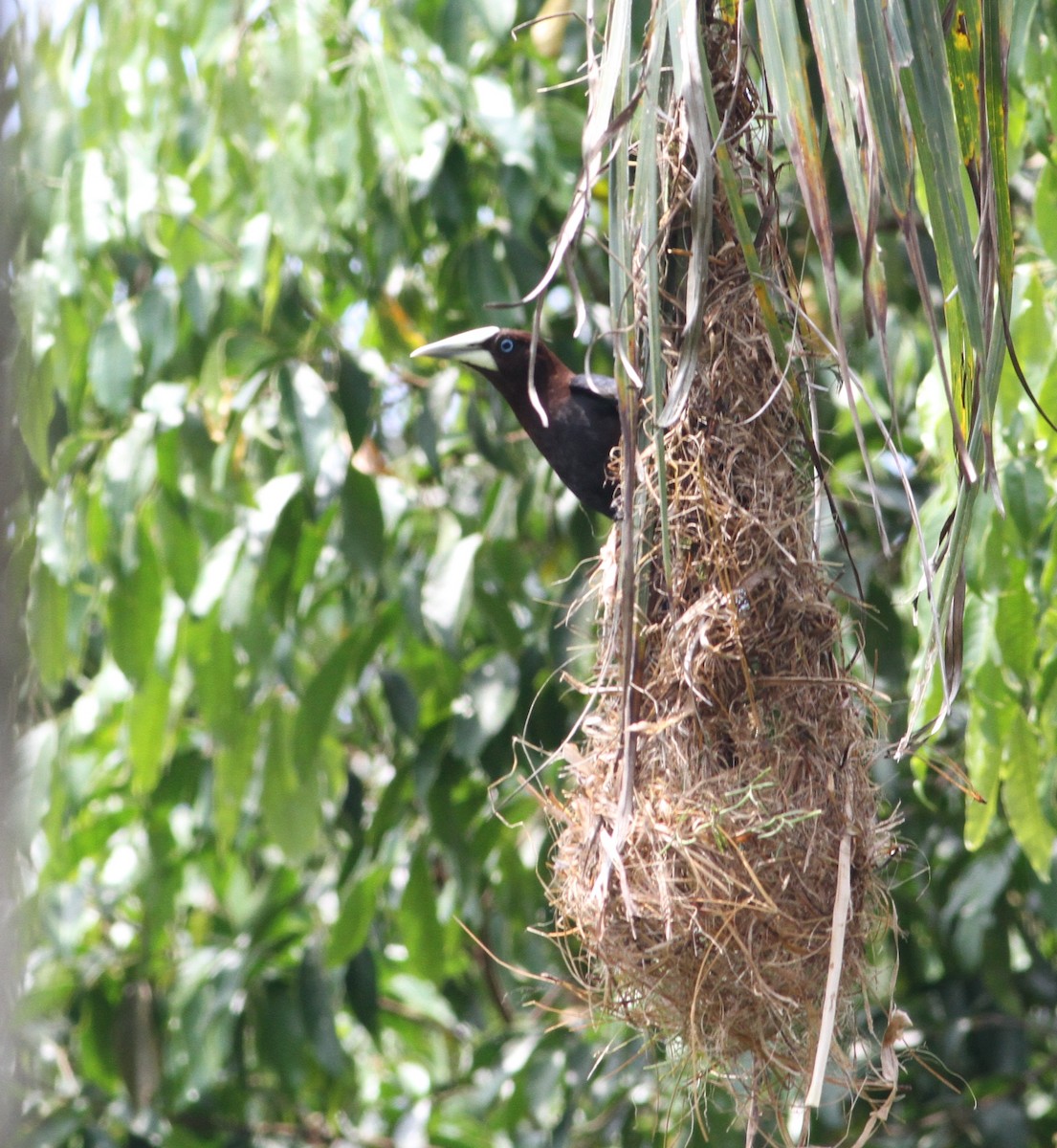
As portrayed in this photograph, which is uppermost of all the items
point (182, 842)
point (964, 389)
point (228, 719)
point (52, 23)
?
point (52, 23)

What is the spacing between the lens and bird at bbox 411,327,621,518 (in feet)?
9.57

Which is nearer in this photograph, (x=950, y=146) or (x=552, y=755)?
(x=950, y=146)

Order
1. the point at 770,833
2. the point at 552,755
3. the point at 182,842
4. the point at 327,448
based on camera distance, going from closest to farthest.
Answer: the point at 770,833 → the point at 552,755 → the point at 327,448 → the point at 182,842

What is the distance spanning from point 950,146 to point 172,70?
100 inches

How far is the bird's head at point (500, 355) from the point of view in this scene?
3.11m

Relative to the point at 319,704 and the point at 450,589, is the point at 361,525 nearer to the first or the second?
the point at 450,589

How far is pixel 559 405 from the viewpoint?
2998 mm

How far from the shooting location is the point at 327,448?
3174mm

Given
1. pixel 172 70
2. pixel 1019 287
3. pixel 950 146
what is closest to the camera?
pixel 950 146

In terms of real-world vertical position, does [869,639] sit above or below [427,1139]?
above

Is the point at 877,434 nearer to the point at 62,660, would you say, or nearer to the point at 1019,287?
the point at 1019,287

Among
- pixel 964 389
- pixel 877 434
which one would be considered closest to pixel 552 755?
pixel 964 389

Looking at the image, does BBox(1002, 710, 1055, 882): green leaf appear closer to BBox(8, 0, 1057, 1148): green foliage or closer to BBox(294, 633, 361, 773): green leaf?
BBox(8, 0, 1057, 1148): green foliage

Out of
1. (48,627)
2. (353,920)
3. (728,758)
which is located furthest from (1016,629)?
(48,627)
